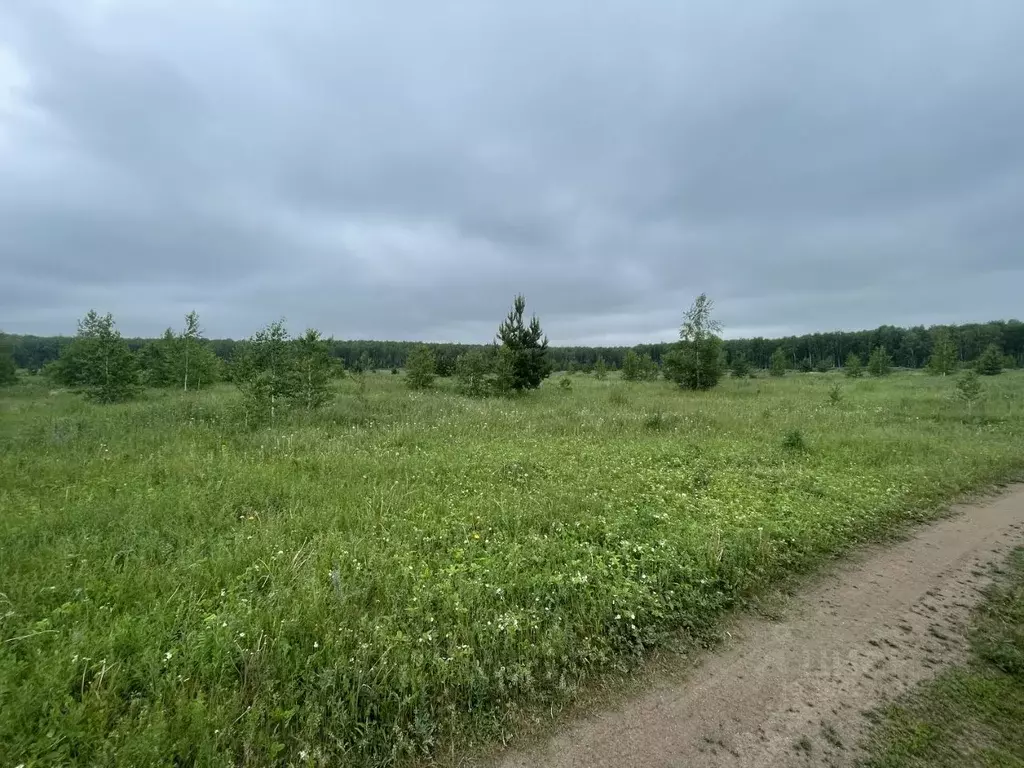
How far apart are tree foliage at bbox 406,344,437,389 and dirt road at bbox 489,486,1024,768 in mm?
26657

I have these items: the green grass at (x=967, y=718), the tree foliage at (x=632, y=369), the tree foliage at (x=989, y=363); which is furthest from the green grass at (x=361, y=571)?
the tree foliage at (x=989, y=363)

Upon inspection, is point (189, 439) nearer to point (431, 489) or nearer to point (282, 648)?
point (431, 489)

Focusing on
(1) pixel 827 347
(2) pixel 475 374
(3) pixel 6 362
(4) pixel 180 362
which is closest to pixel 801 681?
(2) pixel 475 374

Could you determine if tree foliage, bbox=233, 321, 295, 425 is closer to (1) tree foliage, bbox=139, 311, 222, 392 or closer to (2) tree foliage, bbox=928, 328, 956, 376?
(1) tree foliage, bbox=139, 311, 222, 392

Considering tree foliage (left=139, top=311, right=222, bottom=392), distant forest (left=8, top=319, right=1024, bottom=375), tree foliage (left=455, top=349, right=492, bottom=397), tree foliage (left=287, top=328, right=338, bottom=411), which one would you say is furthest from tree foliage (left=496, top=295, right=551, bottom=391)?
distant forest (left=8, top=319, right=1024, bottom=375)

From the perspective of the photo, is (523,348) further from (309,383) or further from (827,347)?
(827,347)

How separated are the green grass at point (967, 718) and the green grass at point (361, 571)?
138 centimetres

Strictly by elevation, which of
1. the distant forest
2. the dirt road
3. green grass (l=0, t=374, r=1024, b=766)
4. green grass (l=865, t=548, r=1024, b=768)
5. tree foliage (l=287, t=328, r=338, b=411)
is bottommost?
the dirt road

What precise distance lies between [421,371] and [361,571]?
25.9m

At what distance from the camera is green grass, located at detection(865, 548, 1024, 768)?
268 cm

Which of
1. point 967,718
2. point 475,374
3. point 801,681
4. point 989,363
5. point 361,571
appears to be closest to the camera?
point 967,718

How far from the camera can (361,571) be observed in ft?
14.7

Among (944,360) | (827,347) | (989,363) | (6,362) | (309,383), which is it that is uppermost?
(827,347)

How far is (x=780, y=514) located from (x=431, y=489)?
5.36 metres
